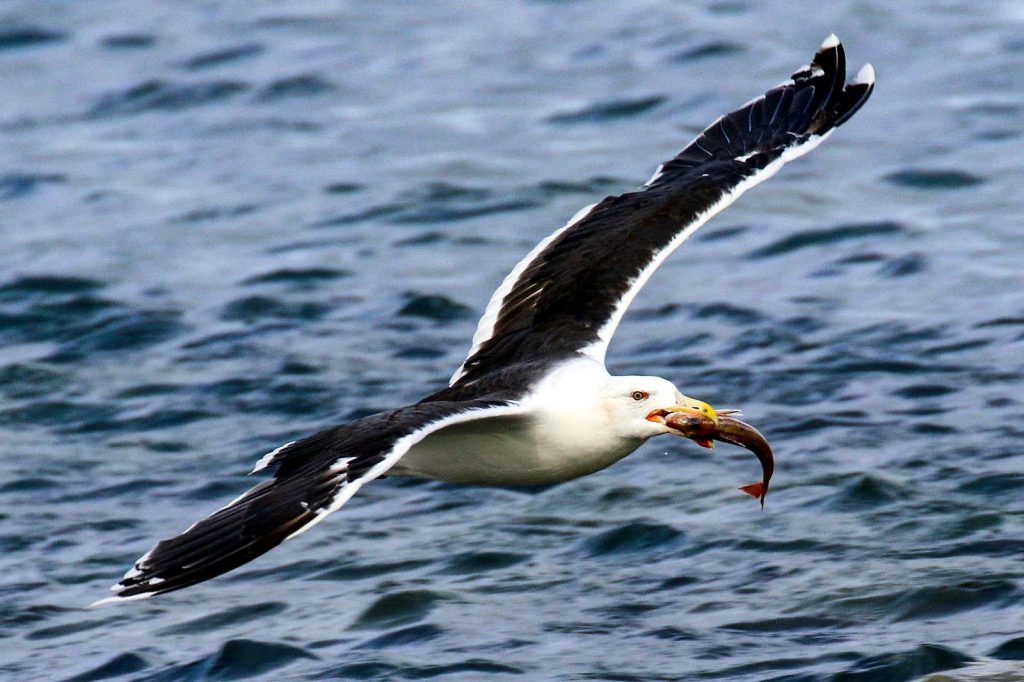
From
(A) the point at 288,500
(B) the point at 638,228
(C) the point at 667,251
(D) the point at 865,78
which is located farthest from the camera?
(D) the point at 865,78

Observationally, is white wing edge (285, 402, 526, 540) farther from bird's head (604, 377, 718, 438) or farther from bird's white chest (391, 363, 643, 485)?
bird's head (604, 377, 718, 438)

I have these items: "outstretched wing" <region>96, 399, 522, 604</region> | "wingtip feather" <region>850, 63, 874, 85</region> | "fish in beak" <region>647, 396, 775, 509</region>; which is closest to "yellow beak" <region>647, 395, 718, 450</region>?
"fish in beak" <region>647, 396, 775, 509</region>

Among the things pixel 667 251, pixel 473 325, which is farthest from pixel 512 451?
pixel 473 325

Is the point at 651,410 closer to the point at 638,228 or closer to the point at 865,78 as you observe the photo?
the point at 638,228

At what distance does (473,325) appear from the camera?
13.4 m

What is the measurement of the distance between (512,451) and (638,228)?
75.6 inches

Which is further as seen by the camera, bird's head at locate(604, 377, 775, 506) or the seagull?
bird's head at locate(604, 377, 775, 506)

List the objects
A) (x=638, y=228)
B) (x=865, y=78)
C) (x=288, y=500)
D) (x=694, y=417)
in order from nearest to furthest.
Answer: (x=288, y=500) < (x=694, y=417) < (x=638, y=228) < (x=865, y=78)

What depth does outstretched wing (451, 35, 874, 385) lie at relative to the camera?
31.2 feet

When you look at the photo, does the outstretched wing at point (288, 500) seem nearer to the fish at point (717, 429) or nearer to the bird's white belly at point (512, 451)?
the bird's white belly at point (512, 451)

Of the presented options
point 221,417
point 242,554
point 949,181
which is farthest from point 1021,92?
point 242,554

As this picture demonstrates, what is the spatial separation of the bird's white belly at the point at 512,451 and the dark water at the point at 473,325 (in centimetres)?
96

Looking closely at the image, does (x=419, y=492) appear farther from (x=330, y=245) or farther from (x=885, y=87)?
(x=885, y=87)

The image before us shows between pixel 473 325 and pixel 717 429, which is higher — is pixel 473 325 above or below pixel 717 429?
above
